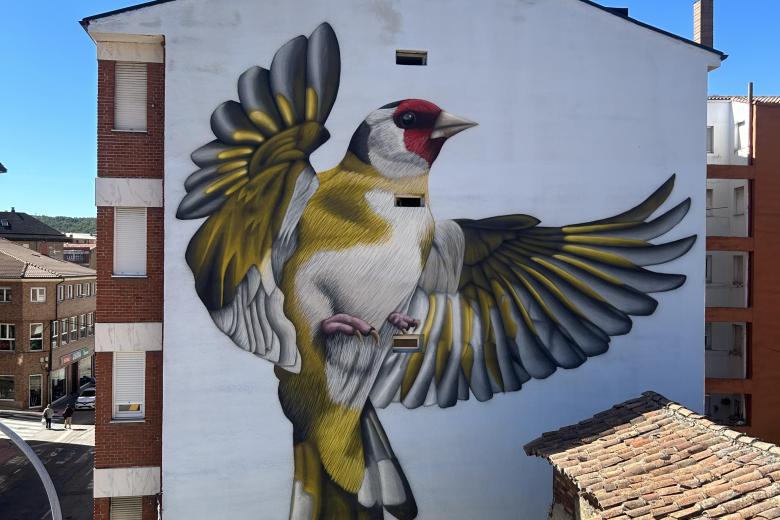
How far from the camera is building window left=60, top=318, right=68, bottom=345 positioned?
116ft

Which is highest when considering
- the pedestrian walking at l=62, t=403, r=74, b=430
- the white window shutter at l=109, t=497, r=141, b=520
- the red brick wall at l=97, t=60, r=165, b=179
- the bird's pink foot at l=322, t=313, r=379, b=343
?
the red brick wall at l=97, t=60, r=165, b=179

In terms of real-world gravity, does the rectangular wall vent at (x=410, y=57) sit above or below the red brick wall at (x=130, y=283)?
above

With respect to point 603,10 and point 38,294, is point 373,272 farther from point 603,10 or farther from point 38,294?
point 38,294

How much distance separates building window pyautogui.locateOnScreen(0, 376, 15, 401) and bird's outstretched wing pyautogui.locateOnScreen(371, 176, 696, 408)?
29464 mm

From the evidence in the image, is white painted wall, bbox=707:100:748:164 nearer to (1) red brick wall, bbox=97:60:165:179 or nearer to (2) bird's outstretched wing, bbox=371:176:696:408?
(2) bird's outstretched wing, bbox=371:176:696:408

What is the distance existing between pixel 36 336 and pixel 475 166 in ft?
100

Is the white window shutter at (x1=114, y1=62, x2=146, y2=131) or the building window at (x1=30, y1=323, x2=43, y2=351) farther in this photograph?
the building window at (x1=30, y1=323, x2=43, y2=351)

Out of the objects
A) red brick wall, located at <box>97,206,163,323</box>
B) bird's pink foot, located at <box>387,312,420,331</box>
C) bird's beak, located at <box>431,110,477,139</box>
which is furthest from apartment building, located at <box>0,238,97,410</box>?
bird's beak, located at <box>431,110,477,139</box>

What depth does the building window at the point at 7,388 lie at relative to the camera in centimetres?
3266

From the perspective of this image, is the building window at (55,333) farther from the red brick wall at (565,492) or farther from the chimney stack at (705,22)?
the chimney stack at (705,22)

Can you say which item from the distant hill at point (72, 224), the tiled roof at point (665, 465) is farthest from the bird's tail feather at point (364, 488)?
the distant hill at point (72, 224)

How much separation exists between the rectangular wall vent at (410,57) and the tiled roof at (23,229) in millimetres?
43101

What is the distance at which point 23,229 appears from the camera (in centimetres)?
4625

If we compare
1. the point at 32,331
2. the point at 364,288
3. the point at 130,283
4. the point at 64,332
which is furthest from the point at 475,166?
the point at 64,332
